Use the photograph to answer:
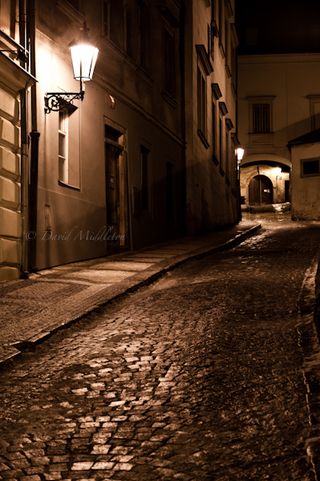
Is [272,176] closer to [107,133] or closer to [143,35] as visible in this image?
[143,35]

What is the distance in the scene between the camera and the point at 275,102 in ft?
145

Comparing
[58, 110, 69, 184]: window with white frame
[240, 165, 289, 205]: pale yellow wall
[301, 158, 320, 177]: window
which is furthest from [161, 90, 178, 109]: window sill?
[240, 165, 289, 205]: pale yellow wall

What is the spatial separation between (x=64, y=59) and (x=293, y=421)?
9.64 m

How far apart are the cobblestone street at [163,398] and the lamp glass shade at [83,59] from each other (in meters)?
4.83

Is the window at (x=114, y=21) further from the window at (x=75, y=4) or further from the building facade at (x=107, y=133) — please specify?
the window at (x=75, y=4)

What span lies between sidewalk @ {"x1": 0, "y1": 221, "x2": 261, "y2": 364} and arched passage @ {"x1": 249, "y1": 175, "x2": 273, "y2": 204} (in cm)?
3246

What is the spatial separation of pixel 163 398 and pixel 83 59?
7.95 m

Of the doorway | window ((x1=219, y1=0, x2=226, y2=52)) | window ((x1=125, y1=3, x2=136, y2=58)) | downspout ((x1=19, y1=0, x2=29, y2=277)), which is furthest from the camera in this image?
window ((x1=219, y1=0, x2=226, y2=52))

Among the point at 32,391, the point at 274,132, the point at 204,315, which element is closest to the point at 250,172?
the point at 274,132

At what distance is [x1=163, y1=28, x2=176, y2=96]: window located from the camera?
65.2 feet

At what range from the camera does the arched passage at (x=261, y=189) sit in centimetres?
4653

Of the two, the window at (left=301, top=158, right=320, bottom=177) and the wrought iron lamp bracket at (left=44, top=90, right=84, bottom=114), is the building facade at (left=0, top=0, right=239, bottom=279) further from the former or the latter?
the window at (left=301, top=158, right=320, bottom=177)

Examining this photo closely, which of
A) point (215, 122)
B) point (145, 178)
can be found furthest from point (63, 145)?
point (215, 122)

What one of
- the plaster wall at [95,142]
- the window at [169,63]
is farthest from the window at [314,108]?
the plaster wall at [95,142]
